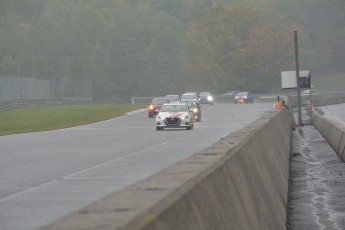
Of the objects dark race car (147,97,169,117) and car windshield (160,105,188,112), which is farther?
dark race car (147,97,169,117)

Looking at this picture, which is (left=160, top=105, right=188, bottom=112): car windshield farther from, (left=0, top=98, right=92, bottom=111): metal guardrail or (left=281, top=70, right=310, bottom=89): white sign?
(left=0, top=98, right=92, bottom=111): metal guardrail

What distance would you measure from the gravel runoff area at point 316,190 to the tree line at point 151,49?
111 meters

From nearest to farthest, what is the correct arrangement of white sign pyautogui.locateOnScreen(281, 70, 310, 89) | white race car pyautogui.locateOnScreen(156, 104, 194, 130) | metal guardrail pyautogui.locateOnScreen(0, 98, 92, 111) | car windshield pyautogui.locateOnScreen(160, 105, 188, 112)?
1. white race car pyautogui.locateOnScreen(156, 104, 194, 130)
2. car windshield pyautogui.locateOnScreen(160, 105, 188, 112)
3. white sign pyautogui.locateOnScreen(281, 70, 310, 89)
4. metal guardrail pyautogui.locateOnScreen(0, 98, 92, 111)

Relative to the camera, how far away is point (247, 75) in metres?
138

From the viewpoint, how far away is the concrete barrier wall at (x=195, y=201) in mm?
4293

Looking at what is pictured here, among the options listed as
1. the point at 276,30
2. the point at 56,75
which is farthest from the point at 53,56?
the point at 276,30

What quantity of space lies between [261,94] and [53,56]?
33.8 m

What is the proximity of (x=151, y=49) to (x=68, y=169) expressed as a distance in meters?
128

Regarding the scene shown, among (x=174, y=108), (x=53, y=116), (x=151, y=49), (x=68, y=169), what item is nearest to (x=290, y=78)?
(x=174, y=108)

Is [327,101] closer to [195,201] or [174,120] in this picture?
[174,120]

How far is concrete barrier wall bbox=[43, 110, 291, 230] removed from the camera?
14.1ft

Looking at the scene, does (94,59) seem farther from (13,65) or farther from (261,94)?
(261,94)

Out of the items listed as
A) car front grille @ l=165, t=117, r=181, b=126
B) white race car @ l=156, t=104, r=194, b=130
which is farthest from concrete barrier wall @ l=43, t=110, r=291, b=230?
car front grille @ l=165, t=117, r=181, b=126

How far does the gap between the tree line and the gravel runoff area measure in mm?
111187
